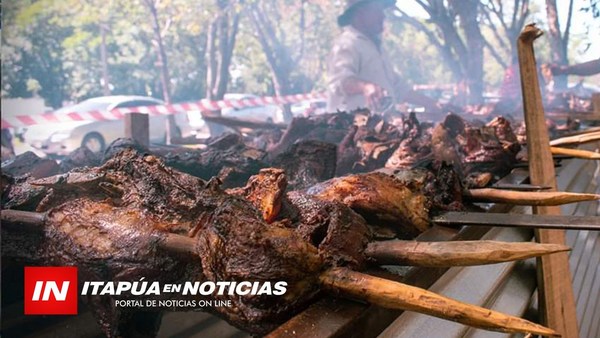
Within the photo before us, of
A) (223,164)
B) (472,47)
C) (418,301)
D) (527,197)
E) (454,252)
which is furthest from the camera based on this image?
(472,47)

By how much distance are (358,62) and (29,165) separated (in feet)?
22.7

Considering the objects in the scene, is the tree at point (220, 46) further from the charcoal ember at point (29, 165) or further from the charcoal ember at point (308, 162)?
the charcoal ember at point (29, 165)

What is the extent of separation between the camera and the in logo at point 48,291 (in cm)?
117

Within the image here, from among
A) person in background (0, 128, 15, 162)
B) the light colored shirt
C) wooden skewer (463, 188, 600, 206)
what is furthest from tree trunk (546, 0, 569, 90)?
person in background (0, 128, 15, 162)

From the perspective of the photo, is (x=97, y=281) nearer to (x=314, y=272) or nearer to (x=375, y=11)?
(x=314, y=272)

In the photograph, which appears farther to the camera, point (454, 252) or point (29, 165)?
point (29, 165)

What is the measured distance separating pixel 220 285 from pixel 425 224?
1135mm

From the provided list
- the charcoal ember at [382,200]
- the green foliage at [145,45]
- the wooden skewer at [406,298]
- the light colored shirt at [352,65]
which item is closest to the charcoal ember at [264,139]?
the green foliage at [145,45]

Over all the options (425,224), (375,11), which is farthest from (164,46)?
(375,11)

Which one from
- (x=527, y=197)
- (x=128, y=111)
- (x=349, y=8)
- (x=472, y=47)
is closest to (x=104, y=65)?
(x=128, y=111)

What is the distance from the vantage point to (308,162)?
9.77 ft

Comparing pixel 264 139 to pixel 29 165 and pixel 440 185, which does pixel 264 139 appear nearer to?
pixel 29 165

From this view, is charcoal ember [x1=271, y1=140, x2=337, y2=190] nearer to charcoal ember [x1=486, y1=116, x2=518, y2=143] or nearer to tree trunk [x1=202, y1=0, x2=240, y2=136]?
charcoal ember [x1=486, y1=116, x2=518, y2=143]

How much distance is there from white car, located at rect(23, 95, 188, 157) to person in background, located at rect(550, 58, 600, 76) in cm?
564
